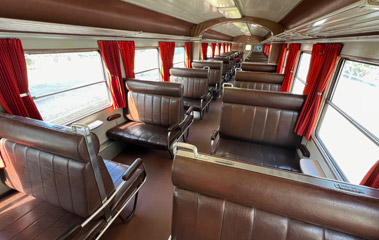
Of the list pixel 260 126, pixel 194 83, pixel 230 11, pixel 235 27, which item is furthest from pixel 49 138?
pixel 235 27

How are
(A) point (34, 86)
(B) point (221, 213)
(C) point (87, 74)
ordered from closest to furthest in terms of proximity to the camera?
(B) point (221, 213) < (A) point (34, 86) < (C) point (87, 74)

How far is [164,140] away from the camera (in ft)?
9.96

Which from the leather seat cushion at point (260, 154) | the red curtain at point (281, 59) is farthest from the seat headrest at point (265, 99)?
the red curtain at point (281, 59)

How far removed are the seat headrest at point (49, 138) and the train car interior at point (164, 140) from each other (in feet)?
0.04

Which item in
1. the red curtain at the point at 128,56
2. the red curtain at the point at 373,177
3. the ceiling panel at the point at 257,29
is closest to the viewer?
the red curtain at the point at 373,177

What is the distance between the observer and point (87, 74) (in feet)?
10.0

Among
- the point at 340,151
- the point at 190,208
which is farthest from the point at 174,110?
the point at 340,151

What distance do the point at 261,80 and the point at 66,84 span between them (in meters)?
4.19

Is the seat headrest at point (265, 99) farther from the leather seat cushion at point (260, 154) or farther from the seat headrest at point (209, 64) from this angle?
the seat headrest at point (209, 64)

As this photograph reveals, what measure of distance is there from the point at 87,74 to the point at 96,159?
219 cm

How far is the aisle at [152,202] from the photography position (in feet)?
6.85

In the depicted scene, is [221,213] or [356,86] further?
[356,86]

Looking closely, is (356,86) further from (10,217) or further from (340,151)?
(10,217)

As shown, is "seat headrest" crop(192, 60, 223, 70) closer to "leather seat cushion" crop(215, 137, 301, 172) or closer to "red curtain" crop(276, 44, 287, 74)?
"red curtain" crop(276, 44, 287, 74)
